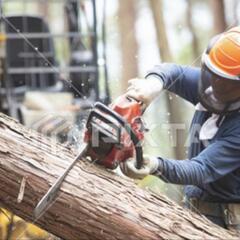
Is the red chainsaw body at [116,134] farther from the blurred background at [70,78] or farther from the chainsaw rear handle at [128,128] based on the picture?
the blurred background at [70,78]

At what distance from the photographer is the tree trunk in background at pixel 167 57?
16.8ft

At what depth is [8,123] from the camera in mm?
2916

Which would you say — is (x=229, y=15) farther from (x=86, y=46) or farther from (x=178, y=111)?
(x=178, y=111)

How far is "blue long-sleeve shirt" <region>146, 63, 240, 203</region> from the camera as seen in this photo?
2893 millimetres

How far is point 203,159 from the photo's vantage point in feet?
9.62

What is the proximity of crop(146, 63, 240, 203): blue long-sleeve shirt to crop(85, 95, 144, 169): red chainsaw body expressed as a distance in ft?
0.73

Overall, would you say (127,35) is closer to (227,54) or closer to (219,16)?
(219,16)

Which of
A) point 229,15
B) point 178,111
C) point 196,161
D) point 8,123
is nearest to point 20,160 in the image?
point 8,123

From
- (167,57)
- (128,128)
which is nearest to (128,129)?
(128,128)

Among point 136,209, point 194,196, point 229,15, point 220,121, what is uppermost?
point 220,121

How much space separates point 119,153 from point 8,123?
60 cm

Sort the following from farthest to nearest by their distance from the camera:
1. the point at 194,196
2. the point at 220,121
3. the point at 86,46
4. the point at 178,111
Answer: the point at 86,46 < the point at 178,111 < the point at 194,196 < the point at 220,121

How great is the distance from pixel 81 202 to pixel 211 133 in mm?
887

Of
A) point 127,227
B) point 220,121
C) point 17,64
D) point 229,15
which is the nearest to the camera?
point 127,227
